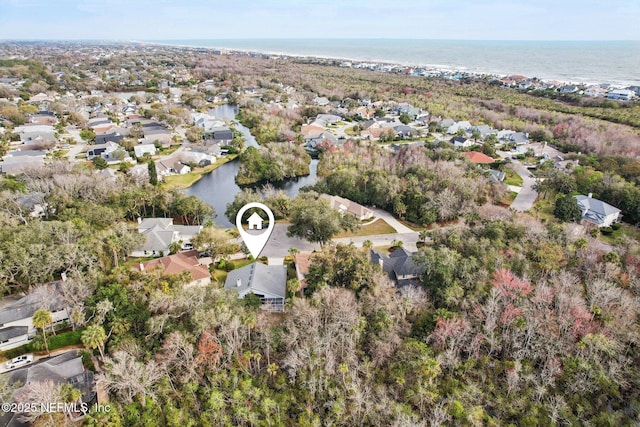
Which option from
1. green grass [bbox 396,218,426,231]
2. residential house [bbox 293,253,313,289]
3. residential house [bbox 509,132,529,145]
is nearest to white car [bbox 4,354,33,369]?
residential house [bbox 293,253,313,289]

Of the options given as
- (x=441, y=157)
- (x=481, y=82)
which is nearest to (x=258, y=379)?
(x=441, y=157)

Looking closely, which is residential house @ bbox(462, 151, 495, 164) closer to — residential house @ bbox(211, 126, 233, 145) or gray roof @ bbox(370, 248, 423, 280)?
gray roof @ bbox(370, 248, 423, 280)

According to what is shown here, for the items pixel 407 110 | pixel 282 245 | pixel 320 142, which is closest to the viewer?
pixel 282 245

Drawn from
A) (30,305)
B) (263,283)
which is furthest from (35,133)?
(263,283)

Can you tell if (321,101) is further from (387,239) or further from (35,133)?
(387,239)

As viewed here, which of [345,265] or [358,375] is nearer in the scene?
[358,375]

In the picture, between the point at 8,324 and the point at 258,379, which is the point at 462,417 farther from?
the point at 8,324

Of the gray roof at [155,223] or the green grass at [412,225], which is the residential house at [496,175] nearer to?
the green grass at [412,225]
